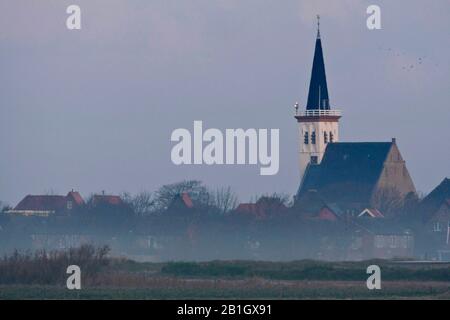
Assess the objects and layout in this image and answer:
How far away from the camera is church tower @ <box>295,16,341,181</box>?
2867 inches

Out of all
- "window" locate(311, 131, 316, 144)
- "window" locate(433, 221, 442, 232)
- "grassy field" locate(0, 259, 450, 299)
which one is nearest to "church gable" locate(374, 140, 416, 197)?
"window" locate(433, 221, 442, 232)

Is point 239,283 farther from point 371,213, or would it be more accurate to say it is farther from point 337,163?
point 337,163

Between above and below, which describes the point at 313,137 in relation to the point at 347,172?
above

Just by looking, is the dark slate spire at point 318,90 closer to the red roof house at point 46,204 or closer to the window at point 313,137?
the window at point 313,137

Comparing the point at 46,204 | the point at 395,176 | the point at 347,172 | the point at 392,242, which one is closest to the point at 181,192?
the point at 46,204

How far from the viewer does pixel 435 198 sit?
221ft

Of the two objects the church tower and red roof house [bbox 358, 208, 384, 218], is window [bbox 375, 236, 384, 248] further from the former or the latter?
the church tower

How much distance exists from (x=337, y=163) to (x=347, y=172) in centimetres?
109

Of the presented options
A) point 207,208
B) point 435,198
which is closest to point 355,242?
point 435,198

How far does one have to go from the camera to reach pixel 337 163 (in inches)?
3095

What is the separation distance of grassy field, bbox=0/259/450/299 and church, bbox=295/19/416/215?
109ft

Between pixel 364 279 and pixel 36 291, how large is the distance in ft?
23.7

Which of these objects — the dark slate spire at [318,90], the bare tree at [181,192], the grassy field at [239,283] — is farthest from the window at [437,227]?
the grassy field at [239,283]
